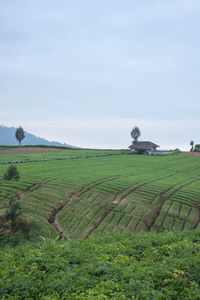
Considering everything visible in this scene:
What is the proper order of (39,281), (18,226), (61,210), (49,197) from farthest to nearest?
(49,197), (61,210), (18,226), (39,281)

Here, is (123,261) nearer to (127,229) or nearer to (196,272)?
(196,272)

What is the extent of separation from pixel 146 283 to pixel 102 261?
141 inches

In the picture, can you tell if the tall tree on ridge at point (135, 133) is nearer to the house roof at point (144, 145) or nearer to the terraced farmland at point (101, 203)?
the house roof at point (144, 145)

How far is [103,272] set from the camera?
531 inches

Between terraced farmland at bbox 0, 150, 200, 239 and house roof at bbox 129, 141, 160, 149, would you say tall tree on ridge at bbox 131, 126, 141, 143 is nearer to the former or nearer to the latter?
house roof at bbox 129, 141, 160, 149

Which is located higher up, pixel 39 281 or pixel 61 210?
pixel 39 281

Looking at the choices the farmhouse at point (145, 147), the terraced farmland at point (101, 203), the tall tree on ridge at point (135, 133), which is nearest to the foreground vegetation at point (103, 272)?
the terraced farmland at point (101, 203)

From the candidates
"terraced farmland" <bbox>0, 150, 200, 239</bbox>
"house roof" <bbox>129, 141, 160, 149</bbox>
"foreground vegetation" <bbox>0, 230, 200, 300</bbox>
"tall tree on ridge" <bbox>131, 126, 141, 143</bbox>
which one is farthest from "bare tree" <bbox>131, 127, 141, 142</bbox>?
"foreground vegetation" <bbox>0, 230, 200, 300</bbox>

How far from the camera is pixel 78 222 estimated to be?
1351 inches

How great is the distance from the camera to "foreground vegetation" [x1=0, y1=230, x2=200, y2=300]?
11258 millimetres

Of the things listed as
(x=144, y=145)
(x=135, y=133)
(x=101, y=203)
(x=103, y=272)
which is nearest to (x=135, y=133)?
(x=135, y=133)

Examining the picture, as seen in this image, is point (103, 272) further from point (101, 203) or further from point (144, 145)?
point (144, 145)

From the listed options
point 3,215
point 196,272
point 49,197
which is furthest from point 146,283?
point 49,197

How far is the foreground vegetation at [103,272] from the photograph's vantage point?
11.3m
